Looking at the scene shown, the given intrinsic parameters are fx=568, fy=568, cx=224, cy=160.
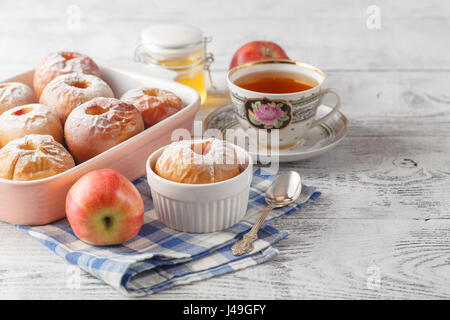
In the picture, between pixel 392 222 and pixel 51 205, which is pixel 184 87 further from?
pixel 392 222

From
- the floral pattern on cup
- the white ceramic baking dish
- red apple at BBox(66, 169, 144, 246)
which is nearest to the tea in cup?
the floral pattern on cup

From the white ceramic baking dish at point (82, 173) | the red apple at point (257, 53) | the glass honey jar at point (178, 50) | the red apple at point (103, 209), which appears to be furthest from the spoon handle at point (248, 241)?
the red apple at point (257, 53)

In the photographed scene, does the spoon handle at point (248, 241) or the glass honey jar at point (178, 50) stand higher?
the glass honey jar at point (178, 50)

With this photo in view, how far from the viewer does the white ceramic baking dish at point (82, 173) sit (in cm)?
112

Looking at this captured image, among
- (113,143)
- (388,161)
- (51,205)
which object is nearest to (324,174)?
(388,161)

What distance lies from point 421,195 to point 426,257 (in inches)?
9.9

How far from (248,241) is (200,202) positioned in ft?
0.40

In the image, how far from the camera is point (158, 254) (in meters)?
1.05

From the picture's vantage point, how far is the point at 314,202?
131 centimetres

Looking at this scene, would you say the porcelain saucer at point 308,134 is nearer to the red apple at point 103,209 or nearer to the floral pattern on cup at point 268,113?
the floral pattern on cup at point 268,113

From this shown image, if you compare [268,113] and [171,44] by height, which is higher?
[171,44]

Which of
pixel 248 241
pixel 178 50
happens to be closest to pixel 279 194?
pixel 248 241

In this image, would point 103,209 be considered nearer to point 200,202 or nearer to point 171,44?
point 200,202

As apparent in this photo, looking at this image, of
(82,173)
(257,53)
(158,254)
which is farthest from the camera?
(257,53)
